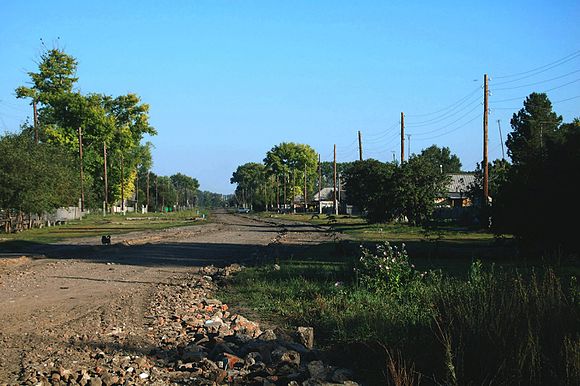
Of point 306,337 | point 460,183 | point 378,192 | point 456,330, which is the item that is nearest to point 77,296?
point 306,337

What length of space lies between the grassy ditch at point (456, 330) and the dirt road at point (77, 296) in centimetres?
309

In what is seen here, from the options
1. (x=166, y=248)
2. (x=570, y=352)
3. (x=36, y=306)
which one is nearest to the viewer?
(x=570, y=352)

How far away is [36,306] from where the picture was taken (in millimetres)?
13000

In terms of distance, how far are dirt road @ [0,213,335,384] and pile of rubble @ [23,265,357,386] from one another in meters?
0.41

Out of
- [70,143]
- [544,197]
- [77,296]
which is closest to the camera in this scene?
[77,296]

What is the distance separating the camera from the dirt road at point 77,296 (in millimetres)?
9266

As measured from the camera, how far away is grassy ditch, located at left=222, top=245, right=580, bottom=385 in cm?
656

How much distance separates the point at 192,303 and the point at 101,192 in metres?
82.0

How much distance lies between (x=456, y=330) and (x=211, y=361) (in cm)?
314

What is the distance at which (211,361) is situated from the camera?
8.23 meters

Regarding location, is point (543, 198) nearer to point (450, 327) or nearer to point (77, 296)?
point (450, 327)

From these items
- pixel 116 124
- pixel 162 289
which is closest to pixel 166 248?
pixel 162 289

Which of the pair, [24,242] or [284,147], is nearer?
[24,242]

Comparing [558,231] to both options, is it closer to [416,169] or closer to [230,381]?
[230,381]
